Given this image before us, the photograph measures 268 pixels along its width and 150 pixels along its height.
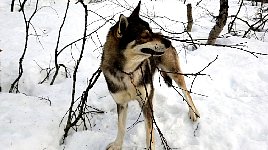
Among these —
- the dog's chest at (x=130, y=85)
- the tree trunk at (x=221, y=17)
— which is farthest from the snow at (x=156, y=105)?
the dog's chest at (x=130, y=85)

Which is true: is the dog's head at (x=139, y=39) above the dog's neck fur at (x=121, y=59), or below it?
above

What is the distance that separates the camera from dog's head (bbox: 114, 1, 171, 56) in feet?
9.30

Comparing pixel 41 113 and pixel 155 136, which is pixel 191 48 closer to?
pixel 155 136

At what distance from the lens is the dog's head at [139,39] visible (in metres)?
2.84

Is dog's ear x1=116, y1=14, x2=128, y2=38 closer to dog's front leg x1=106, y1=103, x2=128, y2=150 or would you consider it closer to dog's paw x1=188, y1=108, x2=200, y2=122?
dog's front leg x1=106, y1=103, x2=128, y2=150

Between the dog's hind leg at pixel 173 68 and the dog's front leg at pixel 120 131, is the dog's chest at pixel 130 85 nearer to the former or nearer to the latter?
the dog's front leg at pixel 120 131

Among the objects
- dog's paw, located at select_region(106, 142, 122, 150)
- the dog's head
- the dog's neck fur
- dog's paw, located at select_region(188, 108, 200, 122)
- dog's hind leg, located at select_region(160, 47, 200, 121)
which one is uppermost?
the dog's head

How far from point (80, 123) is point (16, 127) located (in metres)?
0.76

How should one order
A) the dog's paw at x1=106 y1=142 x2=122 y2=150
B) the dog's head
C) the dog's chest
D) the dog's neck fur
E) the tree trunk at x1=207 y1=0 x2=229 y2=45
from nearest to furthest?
the dog's head
the dog's neck fur
the dog's chest
the dog's paw at x1=106 y1=142 x2=122 y2=150
the tree trunk at x1=207 y1=0 x2=229 y2=45

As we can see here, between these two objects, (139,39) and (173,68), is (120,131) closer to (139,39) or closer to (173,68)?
(173,68)

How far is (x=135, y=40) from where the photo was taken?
9.43ft

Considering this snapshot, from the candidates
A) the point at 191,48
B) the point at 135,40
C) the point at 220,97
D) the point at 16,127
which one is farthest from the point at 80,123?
the point at 191,48

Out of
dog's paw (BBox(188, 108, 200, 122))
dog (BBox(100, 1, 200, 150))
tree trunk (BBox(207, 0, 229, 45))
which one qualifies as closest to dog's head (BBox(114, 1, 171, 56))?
dog (BBox(100, 1, 200, 150))

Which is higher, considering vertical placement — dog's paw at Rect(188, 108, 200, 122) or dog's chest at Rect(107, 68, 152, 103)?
dog's chest at Rect(107, 68, 152, 103)
